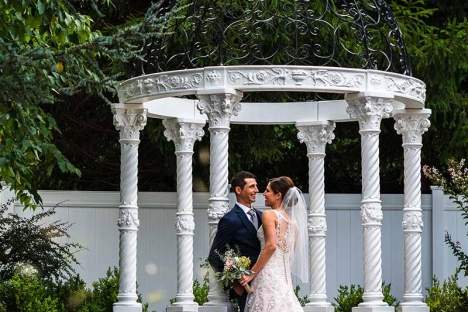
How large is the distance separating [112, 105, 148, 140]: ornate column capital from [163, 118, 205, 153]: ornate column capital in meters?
1.02

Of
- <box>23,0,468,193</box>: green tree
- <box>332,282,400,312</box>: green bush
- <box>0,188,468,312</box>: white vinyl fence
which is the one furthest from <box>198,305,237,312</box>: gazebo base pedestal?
<box>23,0,468,193</box>: green tree

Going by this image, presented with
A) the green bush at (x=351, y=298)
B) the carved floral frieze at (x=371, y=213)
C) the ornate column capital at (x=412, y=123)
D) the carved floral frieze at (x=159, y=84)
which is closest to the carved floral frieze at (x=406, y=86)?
the ornate column capital at (x=412, y=123)

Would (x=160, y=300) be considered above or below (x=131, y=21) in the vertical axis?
below

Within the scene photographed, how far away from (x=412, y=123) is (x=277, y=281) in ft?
13.5

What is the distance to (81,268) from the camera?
17672mm

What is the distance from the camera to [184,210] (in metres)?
15.3

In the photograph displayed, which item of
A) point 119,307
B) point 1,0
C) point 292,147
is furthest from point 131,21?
point 1,0

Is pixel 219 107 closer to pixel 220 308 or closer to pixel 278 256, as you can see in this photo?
pixel 278 256

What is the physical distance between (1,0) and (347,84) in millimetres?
4141

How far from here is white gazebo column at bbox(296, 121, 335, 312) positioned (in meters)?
16.0

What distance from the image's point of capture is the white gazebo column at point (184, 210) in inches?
580

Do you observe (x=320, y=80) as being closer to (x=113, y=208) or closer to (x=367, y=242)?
(x=367, y=242)

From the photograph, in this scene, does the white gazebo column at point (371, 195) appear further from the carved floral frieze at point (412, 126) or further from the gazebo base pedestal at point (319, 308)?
the gazebo base pedestal at point (319, 308)

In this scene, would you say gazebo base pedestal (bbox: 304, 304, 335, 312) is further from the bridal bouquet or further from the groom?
the bridal bouquet
